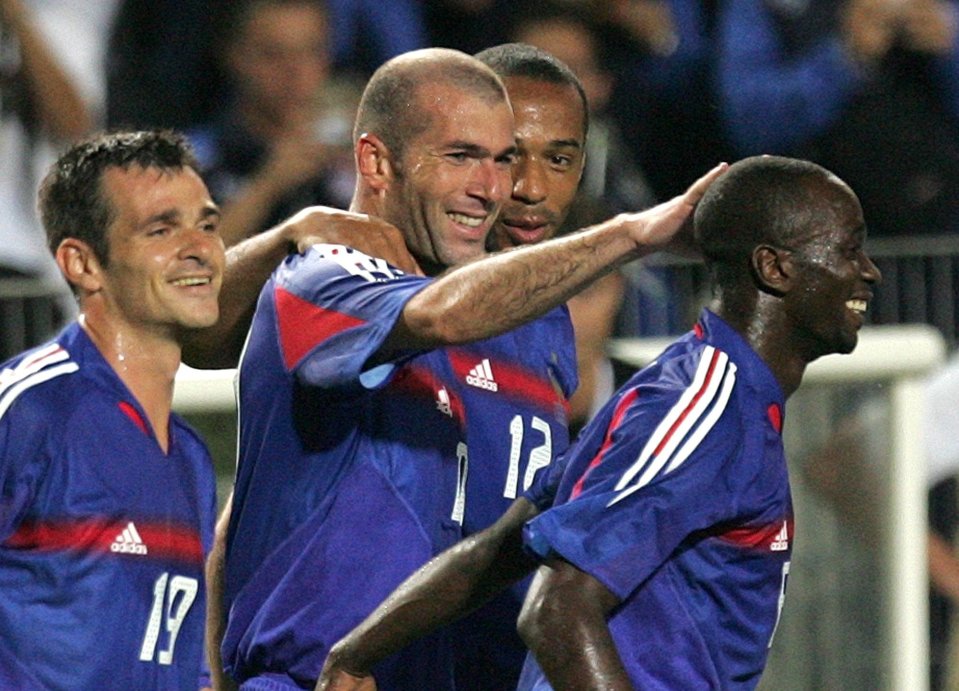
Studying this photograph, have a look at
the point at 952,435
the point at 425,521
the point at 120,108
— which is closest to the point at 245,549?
the point at 425,521

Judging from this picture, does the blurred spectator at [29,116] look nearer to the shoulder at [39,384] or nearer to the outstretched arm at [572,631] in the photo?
the shoulder at [39,384]

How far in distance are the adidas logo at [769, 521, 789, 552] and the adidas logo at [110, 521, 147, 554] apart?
1181 millimetres

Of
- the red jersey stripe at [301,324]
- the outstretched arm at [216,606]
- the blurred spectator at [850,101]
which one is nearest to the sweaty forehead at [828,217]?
the red jersey stripe at [301,324]

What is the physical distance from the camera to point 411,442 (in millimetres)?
3469

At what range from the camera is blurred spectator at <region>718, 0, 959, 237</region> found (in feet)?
22.7

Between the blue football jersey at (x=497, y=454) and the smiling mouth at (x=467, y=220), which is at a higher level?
the smiling mouth at (x=467, y=220)

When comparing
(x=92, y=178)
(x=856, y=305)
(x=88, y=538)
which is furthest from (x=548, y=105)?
(x=88, y=538)

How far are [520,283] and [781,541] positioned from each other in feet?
1.87

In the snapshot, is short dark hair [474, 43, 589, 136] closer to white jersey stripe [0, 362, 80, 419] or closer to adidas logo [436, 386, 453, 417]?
adidas logo [436, 386, 453, 417]

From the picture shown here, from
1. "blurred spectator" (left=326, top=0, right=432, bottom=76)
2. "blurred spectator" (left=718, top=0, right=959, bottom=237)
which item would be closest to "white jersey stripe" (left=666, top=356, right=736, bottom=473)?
"blurred spectator" (left=326, top=0, right=432, bottom=76)

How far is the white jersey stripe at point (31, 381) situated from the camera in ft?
11.4

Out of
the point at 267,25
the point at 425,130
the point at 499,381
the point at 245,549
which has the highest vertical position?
the point at 267,25

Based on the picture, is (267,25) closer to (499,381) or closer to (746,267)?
(499,381)

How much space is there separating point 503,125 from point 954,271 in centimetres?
337
